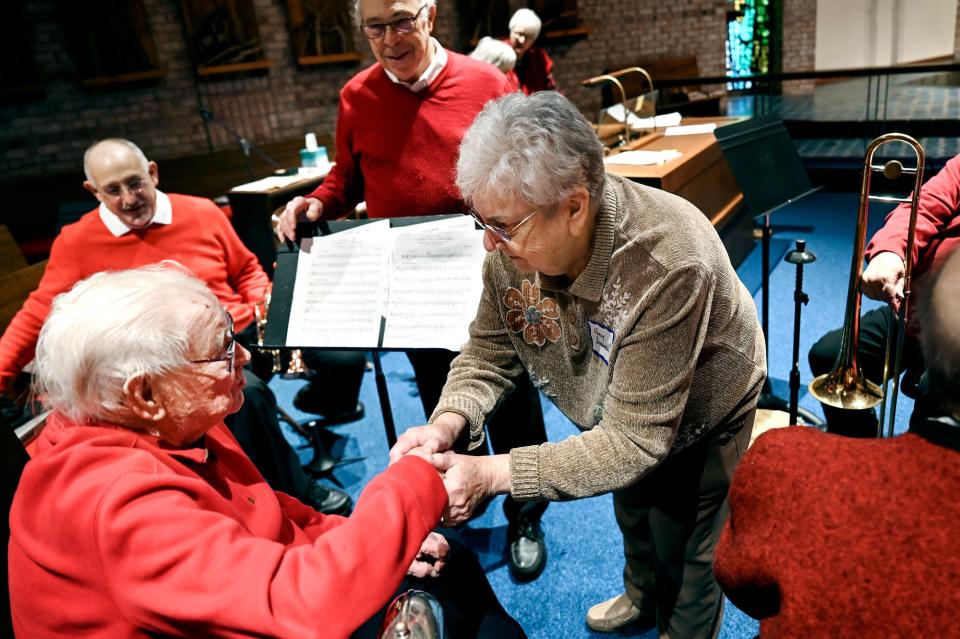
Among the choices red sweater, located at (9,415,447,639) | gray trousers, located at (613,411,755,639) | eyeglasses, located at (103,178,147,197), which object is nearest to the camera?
red sweater, located at (9,415,447,639)

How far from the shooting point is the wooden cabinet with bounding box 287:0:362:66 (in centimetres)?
817

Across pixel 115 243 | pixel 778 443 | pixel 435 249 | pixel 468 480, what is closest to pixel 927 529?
pixel 778 443

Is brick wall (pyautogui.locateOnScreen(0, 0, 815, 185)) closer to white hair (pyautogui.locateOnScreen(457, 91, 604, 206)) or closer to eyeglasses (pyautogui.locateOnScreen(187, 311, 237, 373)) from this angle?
eyeglasses (pyautogui.locateOnScreen(187, 311, 237, 373))

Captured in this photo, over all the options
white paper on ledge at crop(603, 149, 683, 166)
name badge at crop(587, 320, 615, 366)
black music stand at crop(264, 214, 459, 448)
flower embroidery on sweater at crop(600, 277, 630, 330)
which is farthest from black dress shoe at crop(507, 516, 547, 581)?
white paper on ledge at crop(603, 149, 683, 166)

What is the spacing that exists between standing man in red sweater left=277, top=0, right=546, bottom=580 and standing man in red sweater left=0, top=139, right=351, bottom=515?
30.2 inches

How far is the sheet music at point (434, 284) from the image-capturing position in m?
2.12

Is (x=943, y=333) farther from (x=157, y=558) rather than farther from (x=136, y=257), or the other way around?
(x=136, y=257)

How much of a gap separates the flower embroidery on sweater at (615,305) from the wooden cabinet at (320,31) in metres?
7.80

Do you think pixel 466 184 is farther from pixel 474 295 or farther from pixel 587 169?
pixel 474 295

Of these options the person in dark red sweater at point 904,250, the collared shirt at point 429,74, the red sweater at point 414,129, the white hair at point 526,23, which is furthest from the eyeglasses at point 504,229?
the white hair at point 526,23

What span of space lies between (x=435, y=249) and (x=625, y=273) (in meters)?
0.88

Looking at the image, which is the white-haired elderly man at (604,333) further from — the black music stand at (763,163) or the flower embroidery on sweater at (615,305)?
the black music stand at (763,163)

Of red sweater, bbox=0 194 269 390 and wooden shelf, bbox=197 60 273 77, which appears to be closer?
red sweater, bbox=0 194 269 390

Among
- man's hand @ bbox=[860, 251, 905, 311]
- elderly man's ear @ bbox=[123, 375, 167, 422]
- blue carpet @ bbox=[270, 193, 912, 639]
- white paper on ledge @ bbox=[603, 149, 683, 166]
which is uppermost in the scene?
elderly man's ear @ bbox=[123, 375, 167, 422]
